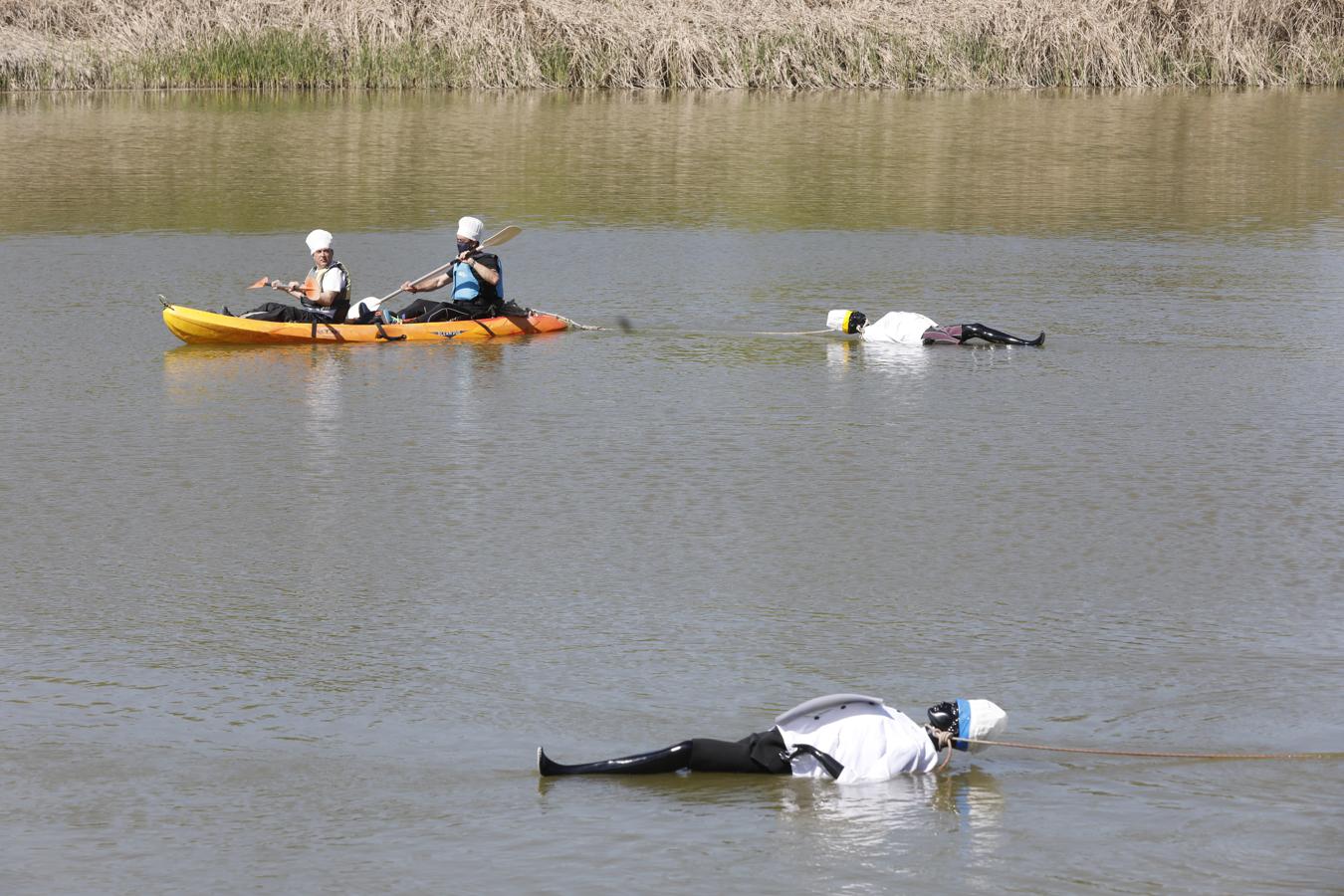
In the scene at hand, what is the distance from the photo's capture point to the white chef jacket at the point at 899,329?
14430mm

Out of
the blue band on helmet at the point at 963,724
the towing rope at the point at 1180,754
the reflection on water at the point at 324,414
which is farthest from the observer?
the reflection on water at the point at 324,414

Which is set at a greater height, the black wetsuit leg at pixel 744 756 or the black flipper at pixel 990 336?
the black flipper at pixel 990 336

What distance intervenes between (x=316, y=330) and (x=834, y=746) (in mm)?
9010

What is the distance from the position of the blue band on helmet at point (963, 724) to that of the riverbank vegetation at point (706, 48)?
27628mm

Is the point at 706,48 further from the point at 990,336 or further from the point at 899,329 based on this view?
the point at 990,336

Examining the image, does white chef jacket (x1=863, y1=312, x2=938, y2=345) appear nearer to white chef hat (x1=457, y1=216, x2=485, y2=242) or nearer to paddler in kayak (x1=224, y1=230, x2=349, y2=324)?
white chef hat (x1=457, y1=216, x2=485, y2=242)

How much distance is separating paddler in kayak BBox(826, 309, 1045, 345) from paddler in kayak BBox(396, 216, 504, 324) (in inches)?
108

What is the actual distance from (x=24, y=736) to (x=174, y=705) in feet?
A: 1.87

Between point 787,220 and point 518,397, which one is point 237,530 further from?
point 787,220

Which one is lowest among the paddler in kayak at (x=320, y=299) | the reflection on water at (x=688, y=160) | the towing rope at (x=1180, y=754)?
the towing rope at (x=1180, y=754)

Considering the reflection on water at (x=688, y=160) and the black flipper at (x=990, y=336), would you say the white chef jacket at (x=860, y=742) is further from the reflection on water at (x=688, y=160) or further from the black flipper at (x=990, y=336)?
the reflection on water at (x=688, y=160)

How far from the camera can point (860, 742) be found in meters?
6.38

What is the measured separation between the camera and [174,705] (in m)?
7.12

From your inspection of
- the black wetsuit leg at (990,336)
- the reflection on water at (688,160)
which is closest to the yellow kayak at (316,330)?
the black wetsuit leg at (990,336)
